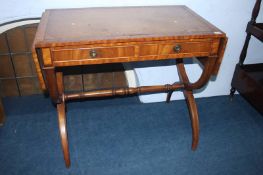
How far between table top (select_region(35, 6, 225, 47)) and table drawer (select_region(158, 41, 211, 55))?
2.2 inches

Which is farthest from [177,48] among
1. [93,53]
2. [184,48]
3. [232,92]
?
[232,92]

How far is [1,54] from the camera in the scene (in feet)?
7.01

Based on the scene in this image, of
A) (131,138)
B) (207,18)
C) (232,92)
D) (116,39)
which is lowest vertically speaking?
(131,138)

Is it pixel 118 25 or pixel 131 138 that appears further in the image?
pixel 131 138

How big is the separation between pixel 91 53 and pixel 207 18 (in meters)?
1.15

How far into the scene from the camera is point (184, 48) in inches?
60.8

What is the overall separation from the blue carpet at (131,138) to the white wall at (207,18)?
223 mm

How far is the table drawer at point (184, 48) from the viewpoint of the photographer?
1516 mm

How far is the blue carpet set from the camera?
1.89 m

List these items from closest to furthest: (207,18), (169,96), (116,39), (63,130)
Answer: (116,39), (63,130), (207,18), (169,96)

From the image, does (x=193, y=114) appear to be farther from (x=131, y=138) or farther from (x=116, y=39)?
(x=116, y=39)

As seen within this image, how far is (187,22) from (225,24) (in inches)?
27.2

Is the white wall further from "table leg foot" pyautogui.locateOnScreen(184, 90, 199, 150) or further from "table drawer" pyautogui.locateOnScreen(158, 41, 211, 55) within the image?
"table drawer" pyautogui.locateOnScreen(158, 41, 211, 55)

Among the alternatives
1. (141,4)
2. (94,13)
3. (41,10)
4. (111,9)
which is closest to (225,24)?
(141,4)
